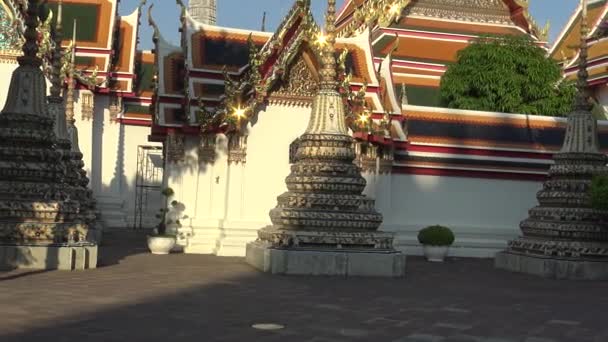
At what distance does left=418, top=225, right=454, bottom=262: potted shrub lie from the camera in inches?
717

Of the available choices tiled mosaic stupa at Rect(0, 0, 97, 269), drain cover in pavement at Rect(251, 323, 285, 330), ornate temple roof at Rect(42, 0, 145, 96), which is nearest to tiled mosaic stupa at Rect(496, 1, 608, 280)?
tiled mosaic stupa at Rect(0, 0, 97, 269)

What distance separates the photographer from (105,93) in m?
28.2

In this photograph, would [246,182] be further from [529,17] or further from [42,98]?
[529,17]

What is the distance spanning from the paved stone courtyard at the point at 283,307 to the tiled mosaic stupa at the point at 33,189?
1.90 ft

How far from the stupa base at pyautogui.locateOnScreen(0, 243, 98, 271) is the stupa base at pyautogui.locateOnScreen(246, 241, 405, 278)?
2959 millimetres

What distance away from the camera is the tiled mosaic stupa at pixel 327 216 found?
41.0 ft

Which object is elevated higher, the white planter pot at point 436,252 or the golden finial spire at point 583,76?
the golden finial spire at point 583,76

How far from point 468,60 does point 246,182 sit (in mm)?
14371

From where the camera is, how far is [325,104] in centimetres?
1359

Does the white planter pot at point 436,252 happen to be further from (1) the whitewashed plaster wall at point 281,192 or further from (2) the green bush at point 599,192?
(2) the green bush at point 599,192

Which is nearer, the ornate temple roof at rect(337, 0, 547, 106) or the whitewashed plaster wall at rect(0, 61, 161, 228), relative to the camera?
the whitewashed plaster wall at rect(0, 61, 161, 228)

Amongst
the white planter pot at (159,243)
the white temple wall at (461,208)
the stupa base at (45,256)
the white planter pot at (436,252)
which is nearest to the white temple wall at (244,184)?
the white planter pot at (159,243)

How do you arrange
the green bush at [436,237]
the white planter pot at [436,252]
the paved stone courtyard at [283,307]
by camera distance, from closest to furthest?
1. the paved stone courtyard at [283,307]
2. the green bush at [436,237]
3. the white planter pot at [436,252]

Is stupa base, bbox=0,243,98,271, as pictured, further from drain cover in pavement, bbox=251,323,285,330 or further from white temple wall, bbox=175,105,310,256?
white temple wall, bbox=175,105,310,256
